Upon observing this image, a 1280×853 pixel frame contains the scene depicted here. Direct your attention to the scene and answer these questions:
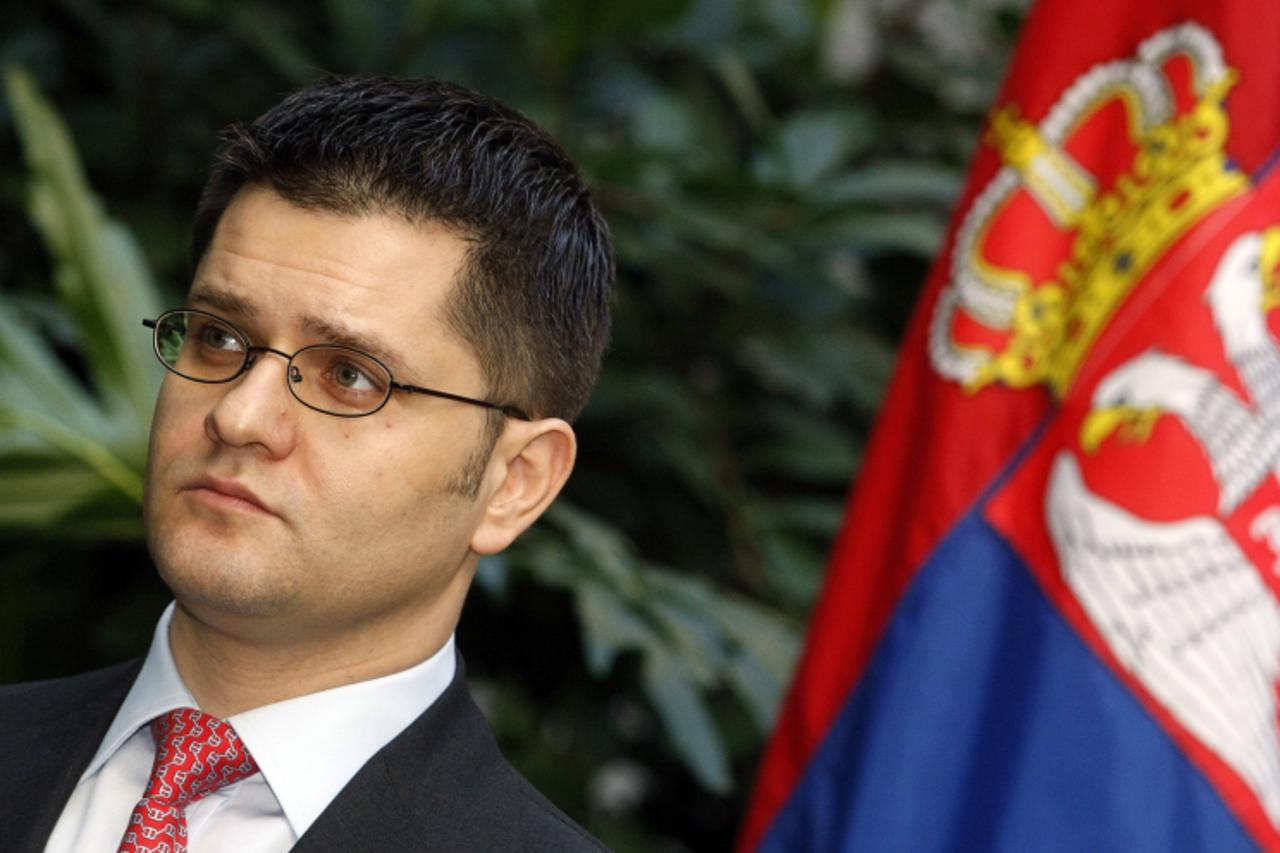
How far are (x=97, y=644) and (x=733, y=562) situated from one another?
1054 millimetres

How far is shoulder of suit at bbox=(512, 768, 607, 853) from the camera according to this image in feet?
3.64

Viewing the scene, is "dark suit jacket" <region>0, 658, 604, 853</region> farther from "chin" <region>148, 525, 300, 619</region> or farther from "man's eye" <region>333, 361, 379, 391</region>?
"man's eye" <region>333, 361, 379, 391</region>

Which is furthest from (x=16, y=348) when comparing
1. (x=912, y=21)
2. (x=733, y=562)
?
(x=912, y=21)

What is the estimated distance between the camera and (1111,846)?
1.59m

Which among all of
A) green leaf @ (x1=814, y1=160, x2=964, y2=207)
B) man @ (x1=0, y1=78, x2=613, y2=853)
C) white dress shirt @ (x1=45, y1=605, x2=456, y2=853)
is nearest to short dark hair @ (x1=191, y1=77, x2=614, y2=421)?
man @ (x1=0, y1=78, x2=613, y2=853)

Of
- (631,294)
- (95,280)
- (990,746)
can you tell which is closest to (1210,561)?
(990,746)

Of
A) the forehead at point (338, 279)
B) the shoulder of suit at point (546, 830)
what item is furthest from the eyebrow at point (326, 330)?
the shoulder of suit at point (546, 830)

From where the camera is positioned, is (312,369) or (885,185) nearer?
(312,369)

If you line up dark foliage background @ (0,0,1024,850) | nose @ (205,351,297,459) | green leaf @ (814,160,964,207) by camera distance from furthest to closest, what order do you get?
→ green leaf @ (814,160,964,207) → dark foliage background @ (0,0,1024,850) → nose @ (205,351,297,459)

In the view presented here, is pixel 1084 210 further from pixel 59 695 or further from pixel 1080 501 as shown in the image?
pixel 59 695

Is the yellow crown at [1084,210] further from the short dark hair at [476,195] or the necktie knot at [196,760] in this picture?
the necktie knot at [196,760]

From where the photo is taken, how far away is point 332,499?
103cm

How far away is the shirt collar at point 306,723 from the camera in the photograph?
3.43 feet

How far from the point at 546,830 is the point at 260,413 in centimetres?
35
